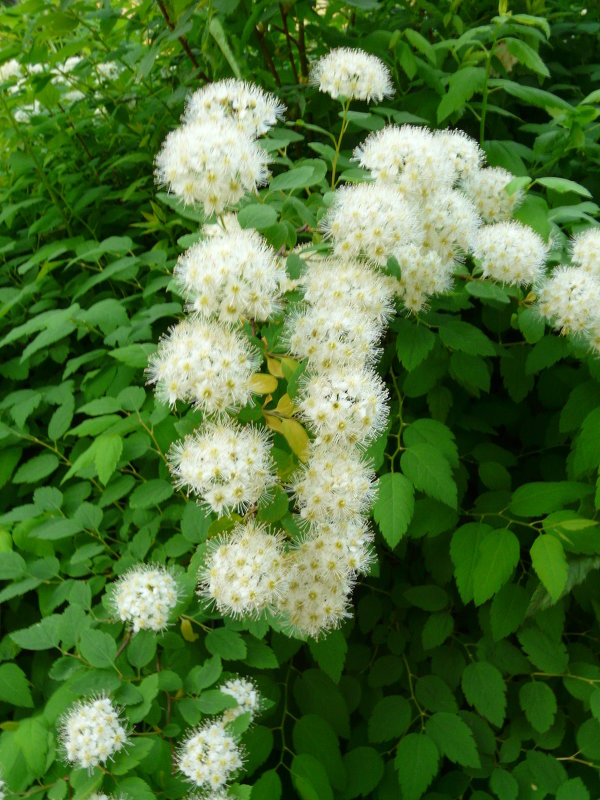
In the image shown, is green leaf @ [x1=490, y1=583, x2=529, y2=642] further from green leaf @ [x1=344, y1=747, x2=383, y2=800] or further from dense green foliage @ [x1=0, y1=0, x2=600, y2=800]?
green leaf @ [x1=344, y1=747, x2=383, y2=800]

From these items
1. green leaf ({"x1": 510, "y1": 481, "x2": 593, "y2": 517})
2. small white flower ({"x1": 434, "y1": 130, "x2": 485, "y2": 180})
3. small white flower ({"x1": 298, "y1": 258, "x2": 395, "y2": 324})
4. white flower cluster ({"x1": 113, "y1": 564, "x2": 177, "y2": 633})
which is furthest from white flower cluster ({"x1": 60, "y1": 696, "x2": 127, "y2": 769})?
small white flower ({"x1": 434, "y1": 130, "x2": 485, "y2": 180})

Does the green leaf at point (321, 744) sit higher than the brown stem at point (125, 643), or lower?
lower

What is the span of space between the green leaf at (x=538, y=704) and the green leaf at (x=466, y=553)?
29 cm

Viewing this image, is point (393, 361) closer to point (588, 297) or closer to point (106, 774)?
point (588, 297)

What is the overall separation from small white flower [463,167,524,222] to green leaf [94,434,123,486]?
85 cm

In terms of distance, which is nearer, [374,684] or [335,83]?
[335,83]

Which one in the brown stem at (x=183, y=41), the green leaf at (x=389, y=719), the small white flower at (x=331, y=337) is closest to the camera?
the small white flower at (x=331, y=337)

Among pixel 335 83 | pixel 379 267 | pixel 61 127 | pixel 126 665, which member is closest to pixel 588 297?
pixel 379 267

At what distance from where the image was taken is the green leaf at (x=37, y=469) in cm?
145

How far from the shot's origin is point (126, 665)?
1083mm

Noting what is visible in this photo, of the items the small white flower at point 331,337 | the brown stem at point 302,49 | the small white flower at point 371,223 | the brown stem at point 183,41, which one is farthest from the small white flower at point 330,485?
the brown stem at point 302,49

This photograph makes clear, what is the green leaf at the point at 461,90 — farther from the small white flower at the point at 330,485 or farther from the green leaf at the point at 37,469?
the green leaf at the point at 37,469

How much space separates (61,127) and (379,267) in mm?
1267

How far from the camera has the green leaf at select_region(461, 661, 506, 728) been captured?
1.35m
